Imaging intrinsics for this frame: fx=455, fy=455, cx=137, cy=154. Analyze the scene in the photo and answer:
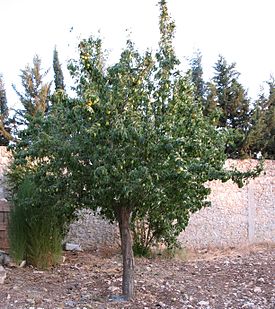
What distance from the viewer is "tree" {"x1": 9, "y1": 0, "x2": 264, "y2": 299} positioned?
3.69m

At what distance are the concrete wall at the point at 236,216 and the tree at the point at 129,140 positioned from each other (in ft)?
12.7

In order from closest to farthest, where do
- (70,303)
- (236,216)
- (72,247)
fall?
1. (70,303)
2. (72,247)
3. (236,216)

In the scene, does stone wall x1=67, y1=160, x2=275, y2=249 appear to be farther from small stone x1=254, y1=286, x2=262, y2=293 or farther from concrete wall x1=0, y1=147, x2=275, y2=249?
small stone x1=254, y1=286, x2=262, y2=293

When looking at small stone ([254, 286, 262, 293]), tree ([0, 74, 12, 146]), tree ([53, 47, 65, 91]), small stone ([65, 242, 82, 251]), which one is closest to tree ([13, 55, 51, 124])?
tree ([0, 74, 12, 146])

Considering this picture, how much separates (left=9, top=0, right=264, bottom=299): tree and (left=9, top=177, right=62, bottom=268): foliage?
4.22 feet

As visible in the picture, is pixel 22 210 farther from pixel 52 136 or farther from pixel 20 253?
pixel 52 136

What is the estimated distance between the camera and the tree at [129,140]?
369 cm

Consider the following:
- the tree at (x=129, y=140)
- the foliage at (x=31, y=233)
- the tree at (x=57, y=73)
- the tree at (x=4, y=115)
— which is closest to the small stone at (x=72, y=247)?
the foliage at (x=31, y=233)

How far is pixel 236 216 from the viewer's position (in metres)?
8.48

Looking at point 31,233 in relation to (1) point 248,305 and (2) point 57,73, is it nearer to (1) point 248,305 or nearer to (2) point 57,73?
(1) point 248,305

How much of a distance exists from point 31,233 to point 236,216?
4256mm

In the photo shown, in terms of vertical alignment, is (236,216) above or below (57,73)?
below

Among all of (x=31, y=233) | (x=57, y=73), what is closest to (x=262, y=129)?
(x=57, y=73)

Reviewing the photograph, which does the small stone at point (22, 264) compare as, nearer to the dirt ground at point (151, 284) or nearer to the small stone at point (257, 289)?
the dirt ground at point (151, 284)
